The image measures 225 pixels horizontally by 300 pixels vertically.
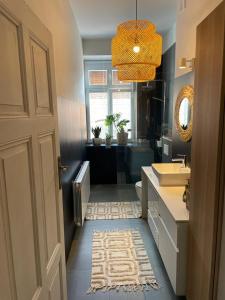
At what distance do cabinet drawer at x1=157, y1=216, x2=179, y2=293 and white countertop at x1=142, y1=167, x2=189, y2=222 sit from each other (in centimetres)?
22

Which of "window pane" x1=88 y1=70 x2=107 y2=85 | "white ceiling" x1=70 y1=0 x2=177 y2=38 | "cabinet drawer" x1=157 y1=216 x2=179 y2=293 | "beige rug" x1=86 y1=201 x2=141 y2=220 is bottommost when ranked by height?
"beige rug" x1=86 y1=201 x2=141 y2=220

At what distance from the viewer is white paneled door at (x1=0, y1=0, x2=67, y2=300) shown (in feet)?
2.40

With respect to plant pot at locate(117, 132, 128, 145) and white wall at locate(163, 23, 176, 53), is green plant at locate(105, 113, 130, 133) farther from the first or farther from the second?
white wall at locate(163, 23, 176, 53)

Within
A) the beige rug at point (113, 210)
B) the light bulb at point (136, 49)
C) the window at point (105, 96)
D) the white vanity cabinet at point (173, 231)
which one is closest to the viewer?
the white vanity cabinet at point (173, 231)

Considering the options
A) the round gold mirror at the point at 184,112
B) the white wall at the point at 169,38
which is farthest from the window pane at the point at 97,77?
the round gold mirror at the point at 184,112

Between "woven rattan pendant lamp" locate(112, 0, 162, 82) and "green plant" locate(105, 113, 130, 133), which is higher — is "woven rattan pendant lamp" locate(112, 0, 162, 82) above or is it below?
above

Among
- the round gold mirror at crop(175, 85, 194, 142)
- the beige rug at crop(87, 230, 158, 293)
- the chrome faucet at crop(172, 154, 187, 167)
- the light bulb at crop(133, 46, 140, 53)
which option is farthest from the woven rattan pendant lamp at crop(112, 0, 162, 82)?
the beige rug at crop(87, 230, 158, 293)

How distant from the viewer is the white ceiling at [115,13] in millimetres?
2748

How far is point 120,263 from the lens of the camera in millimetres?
2234

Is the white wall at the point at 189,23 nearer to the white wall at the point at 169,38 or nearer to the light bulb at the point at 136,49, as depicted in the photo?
the light bulb at the point at 136,49

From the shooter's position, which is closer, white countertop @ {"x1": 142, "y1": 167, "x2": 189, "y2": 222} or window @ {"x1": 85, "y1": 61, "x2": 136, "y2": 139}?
white countertop @ {"x1": 142, "y1": 167, "x2": 189, "y2": 222}

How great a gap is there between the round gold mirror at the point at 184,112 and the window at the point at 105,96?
6.70 ft

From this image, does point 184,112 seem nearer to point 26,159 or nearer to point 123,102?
point 26,159

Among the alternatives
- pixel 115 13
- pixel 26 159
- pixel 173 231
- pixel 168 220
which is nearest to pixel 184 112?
pixel 168 220
